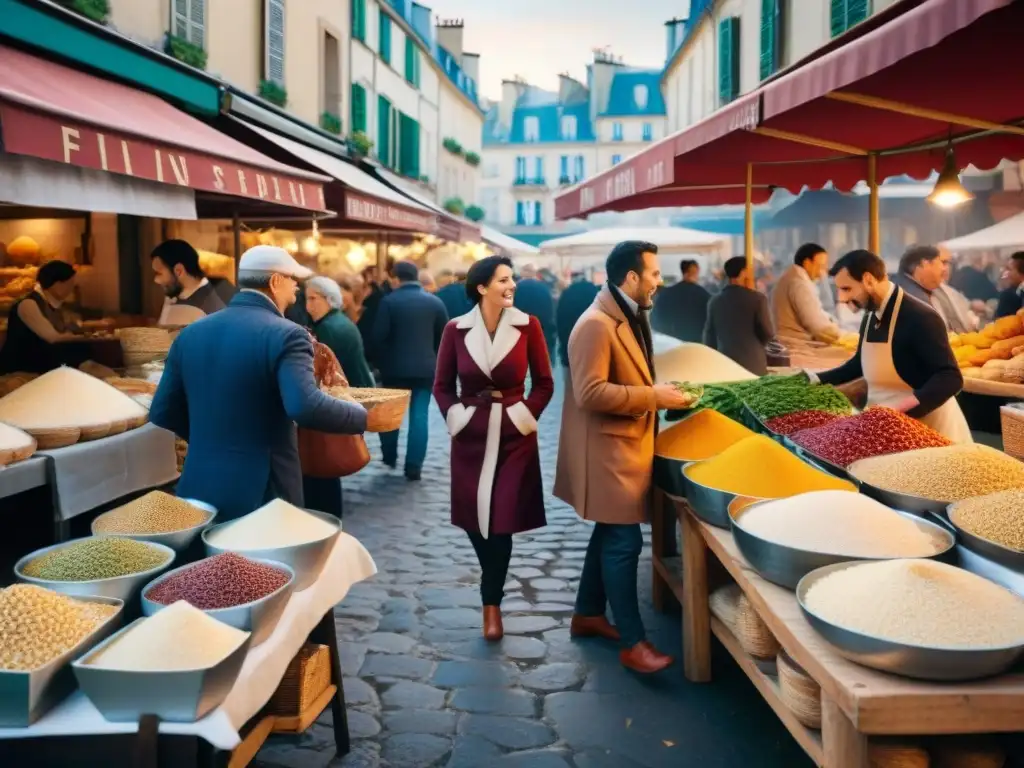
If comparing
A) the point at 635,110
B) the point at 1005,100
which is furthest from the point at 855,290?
the point at 635,110

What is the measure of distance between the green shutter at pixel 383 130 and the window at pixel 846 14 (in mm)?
11028

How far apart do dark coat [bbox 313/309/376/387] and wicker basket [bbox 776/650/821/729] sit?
526cm

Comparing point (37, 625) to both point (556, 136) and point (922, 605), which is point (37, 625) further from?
point (556, 136)

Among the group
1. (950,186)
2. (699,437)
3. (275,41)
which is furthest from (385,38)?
(699,437)

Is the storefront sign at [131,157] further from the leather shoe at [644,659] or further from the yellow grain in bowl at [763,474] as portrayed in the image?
the leather shoe at [644,659]

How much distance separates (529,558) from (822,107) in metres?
3.40

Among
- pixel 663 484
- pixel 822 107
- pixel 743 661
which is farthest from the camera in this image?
pixel 822 107

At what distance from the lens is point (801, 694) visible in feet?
9.42

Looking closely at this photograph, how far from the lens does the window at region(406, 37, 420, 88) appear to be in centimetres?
2514

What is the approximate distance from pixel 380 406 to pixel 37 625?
274 cm

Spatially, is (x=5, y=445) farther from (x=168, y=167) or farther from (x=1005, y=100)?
(x=1005, y=100)

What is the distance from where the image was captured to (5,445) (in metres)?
3.89

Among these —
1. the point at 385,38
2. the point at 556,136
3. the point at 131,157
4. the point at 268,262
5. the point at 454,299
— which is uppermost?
the point at 556,136

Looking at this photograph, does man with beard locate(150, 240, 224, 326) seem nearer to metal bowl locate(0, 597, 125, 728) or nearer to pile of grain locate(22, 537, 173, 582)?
pile of grain locate(22, 537, 173, 582)
